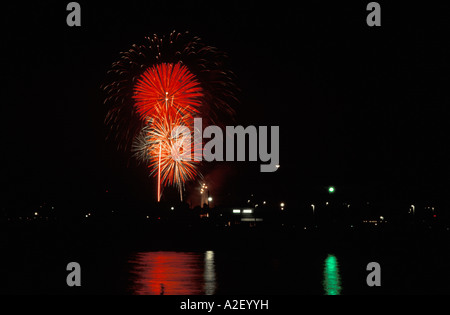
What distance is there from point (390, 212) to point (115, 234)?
5008cm

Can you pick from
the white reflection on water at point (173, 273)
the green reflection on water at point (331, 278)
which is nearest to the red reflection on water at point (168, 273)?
the white reflection on water at point (173, 273)

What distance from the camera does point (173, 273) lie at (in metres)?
15.3

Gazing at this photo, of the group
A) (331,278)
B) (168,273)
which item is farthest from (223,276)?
(331,278)

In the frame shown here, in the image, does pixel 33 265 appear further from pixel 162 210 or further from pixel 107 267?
pixel 162 210

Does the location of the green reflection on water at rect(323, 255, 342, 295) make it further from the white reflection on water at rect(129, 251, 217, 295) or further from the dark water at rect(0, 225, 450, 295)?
the white reflection on water at rect(129, 251, 217, 295)

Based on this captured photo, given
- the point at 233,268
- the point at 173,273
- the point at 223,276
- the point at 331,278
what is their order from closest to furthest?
the point at 331,278, the point at 223,276, the point at 173,273, the point at 233,268

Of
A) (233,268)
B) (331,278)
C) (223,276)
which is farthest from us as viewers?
(233,268)

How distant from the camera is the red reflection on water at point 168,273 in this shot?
1223 centimetres

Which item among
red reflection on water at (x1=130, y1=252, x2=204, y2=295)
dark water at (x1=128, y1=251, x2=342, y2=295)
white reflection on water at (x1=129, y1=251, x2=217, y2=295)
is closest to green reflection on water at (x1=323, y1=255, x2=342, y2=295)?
dark water at (x1=128, y1=251, x2=342, y2=295)

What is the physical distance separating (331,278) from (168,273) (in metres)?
4.54

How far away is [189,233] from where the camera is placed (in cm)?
3111

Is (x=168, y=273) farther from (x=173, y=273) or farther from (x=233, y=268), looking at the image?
(x=233, y=268)

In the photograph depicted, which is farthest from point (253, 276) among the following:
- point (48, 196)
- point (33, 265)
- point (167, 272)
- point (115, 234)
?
point (48, 196)

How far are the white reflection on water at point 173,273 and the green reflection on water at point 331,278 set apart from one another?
2678 mm
